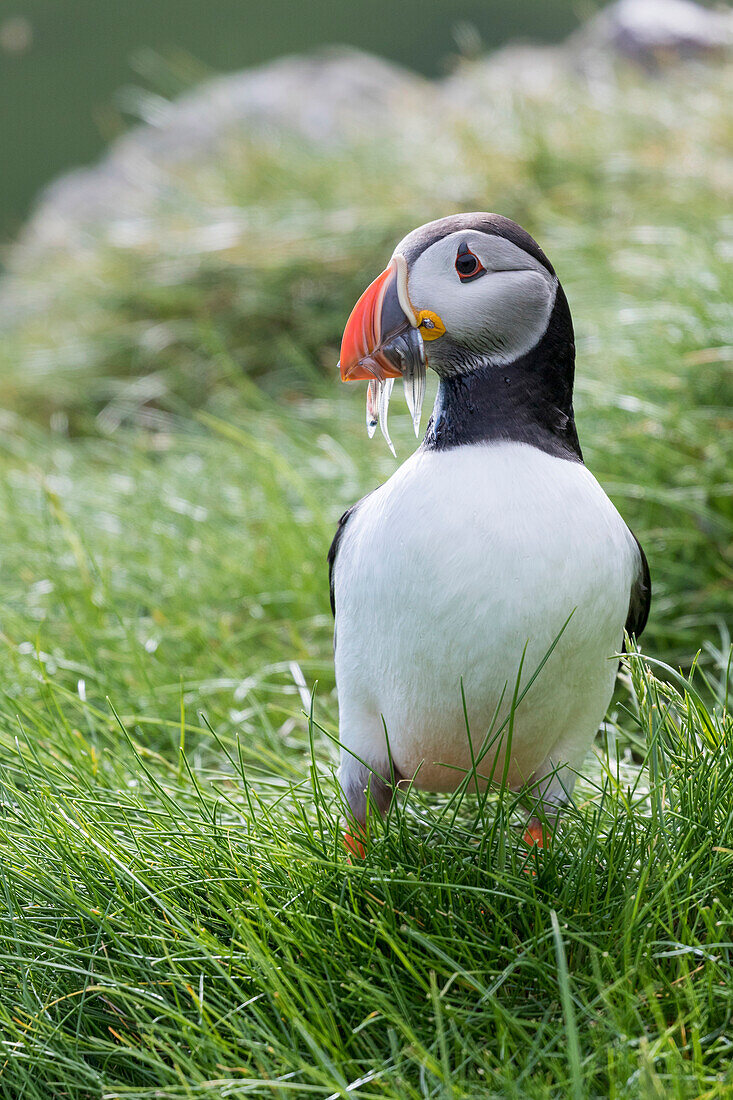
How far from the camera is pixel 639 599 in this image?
175 centimetres

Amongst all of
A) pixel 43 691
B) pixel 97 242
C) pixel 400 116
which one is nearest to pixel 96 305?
pixel 97 242

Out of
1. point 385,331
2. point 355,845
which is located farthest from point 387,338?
point 355,845

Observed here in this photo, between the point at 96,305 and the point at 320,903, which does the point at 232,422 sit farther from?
the point at 320,903

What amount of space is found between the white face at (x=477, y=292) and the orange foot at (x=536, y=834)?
Answer: 74 centimetres

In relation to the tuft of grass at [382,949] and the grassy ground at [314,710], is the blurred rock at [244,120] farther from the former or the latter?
the tuft of grass at [382,949]

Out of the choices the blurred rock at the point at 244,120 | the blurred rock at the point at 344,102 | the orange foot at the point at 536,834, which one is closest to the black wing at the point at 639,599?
the orange foot at the point at 536,834

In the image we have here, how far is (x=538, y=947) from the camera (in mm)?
1464

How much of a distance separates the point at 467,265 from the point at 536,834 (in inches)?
36.0

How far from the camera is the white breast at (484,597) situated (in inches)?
57.4

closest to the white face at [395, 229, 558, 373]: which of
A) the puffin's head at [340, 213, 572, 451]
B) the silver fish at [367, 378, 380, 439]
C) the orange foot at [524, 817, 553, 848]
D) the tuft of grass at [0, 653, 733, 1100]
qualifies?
the puffin's head at [340, 213, 572, 451]

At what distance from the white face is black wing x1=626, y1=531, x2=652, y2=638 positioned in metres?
0.41

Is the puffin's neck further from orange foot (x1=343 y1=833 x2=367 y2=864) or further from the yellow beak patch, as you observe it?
orange foot (x1=343 y1=833 x2=367 y2=864)

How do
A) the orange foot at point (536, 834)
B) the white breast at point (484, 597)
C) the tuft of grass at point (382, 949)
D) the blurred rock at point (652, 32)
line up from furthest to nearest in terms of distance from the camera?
the blurred rock at point (652, 32), the orange foot at point (536, 834), the white breast at point (484, 597), the tuft of grass at point (382, 949)

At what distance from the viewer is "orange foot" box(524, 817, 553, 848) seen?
5.20 ft
